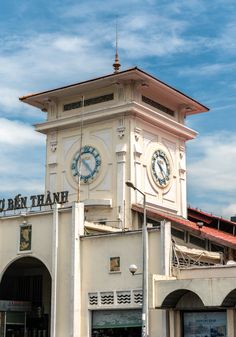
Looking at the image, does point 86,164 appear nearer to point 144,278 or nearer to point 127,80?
point 127,80

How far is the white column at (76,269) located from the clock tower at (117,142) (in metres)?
5.73

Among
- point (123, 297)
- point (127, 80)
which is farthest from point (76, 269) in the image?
point (127, 80)

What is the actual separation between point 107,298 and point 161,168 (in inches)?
559

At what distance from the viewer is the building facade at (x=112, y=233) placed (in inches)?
1398

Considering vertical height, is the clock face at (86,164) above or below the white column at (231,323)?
above

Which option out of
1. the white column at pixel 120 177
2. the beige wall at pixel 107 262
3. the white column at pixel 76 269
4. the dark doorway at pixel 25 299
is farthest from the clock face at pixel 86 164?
the beige wall at pixel 107 262

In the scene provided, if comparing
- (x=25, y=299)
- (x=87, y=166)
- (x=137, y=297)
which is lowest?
(x=137, y=297)

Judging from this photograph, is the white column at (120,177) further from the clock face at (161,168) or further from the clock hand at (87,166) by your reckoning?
the clock face at (161,168)

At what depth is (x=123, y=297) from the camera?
1474 inches

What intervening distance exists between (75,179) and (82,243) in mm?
10263

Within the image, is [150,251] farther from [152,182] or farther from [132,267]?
[152,182]

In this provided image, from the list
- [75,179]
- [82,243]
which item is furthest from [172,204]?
[82,243]

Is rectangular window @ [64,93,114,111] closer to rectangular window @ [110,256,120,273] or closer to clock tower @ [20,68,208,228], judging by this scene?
clock tower @ [20,68,208,228]

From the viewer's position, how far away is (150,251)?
36.9 metres
